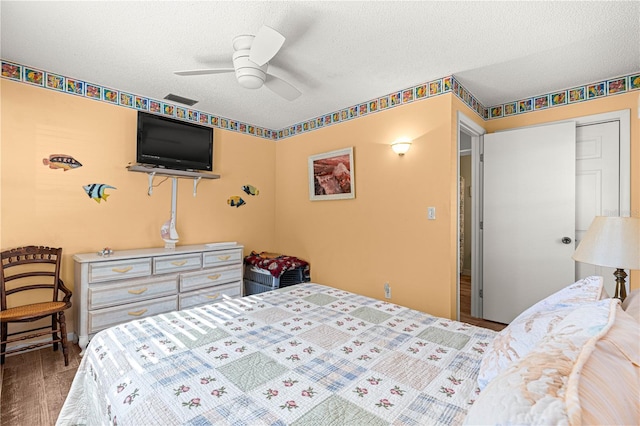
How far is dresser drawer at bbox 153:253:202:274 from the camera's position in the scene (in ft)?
9.70

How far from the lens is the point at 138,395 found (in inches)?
41.8

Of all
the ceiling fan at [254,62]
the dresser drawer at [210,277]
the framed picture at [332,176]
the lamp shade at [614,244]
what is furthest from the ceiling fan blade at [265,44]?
the dresser drawer at [210,277]

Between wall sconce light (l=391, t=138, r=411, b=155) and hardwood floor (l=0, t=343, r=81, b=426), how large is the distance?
Answer: 10.9 ft

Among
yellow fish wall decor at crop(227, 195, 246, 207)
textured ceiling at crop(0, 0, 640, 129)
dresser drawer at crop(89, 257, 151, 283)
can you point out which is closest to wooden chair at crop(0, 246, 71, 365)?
dresser drawer at crop(89, 257, 151, 283)

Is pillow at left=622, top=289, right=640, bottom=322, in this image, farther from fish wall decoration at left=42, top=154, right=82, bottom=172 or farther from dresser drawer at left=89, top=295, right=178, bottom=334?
fish wall decoration at left=42, top=154, right=82, bottom=172

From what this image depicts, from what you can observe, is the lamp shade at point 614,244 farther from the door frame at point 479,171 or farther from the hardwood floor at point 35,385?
the hardwood floor at point 35,385

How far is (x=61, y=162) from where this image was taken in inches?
109

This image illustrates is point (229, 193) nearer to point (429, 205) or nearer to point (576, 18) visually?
point (429, 205)

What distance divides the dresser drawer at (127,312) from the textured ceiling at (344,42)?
2172 mm

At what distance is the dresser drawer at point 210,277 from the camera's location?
3135 millimetres

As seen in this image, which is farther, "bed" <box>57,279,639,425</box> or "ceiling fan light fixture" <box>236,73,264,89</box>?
"ceiling fan light fixture" <box>236,73,264,89</box>

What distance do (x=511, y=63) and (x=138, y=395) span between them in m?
3.28

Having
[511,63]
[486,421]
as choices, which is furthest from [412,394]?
[511,63]

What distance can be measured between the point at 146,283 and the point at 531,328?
309 centimetres
